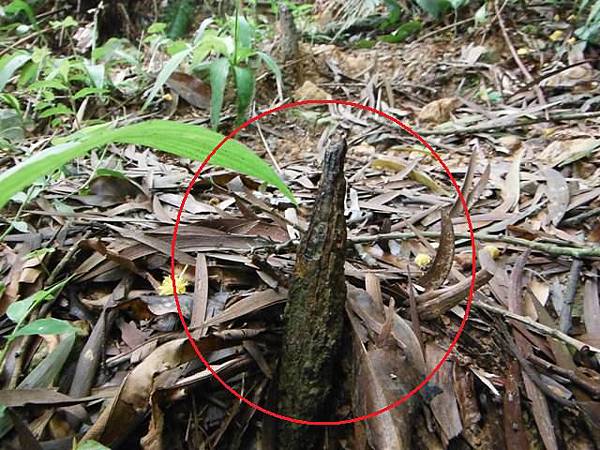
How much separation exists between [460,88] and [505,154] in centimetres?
70

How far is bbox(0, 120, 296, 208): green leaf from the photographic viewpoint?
1.38ft

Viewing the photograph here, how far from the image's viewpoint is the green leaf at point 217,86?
1.70m

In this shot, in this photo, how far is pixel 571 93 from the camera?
6.04ft

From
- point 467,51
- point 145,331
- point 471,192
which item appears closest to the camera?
point 145,331

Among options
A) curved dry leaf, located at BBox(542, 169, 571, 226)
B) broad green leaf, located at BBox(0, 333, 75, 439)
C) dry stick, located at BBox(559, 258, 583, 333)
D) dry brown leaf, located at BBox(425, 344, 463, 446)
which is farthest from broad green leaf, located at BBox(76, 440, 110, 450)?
curved dry leaf, located at BBox(542, 169, 571, 226)

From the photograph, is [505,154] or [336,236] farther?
[505,154]

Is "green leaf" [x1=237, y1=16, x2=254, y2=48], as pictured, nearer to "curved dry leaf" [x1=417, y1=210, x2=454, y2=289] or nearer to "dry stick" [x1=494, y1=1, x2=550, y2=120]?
"dry stick" [x1=494, y1=1, x2=550, y2=120]

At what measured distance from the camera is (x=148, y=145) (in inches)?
19.3

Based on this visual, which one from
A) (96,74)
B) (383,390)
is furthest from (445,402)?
(96,74)

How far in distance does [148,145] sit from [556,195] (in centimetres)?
106

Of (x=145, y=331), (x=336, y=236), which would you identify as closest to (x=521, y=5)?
(x=336, y=236)

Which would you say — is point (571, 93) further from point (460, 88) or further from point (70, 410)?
point (70, 410)

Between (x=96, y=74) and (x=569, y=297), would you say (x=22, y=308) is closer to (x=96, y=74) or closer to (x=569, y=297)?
(x=569, y=297)

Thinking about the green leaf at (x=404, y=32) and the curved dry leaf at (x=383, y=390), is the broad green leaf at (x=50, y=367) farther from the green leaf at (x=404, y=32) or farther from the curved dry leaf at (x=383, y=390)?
the green leaf at (x=404, y=32)
